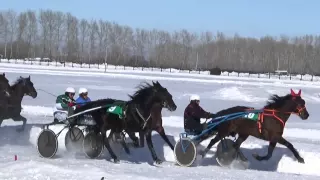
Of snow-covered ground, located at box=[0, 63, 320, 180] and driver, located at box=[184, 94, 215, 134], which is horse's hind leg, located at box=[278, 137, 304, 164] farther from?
driver, located at box=[184, 94, 215, 134]

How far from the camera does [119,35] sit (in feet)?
385

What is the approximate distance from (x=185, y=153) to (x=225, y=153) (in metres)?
0.86

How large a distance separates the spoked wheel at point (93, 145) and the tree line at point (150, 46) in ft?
304

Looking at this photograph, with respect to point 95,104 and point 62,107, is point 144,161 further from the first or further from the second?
point 62,107

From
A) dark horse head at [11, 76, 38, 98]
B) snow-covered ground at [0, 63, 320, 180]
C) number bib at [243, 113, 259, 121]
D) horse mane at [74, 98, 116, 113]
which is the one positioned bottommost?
snow-covered ground at [0, 63, 320, 180]

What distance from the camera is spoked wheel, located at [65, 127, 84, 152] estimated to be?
1160 cm

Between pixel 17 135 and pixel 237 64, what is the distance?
10201cm

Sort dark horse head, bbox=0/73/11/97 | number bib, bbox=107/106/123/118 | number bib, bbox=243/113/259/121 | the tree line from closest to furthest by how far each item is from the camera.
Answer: number bib, bbox=243/113/259/121 → number bib, bbox=107/106/123/118 → dark horse head, bbox=0/73/11/97 → the tree line

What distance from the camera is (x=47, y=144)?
10914 millimetres

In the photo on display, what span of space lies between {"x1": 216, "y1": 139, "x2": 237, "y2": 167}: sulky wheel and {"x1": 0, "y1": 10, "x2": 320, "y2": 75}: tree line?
9307 centimetres

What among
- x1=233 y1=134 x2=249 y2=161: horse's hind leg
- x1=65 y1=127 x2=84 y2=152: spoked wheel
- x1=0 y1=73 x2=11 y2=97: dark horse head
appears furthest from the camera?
x1=0 y1=73 x2=11 y2=97: dark horse head

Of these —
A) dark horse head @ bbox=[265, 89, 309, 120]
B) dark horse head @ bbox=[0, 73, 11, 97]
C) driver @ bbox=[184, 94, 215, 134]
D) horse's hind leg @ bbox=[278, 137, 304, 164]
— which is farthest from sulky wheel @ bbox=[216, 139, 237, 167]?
dark horse head @ bbox=[0, 73, 11, 97]

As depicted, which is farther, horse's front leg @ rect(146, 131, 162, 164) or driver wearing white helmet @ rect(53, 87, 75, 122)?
driver wearing white helmet @ rect(53, 87, 75, 122)

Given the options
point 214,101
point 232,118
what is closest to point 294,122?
point 214,101
